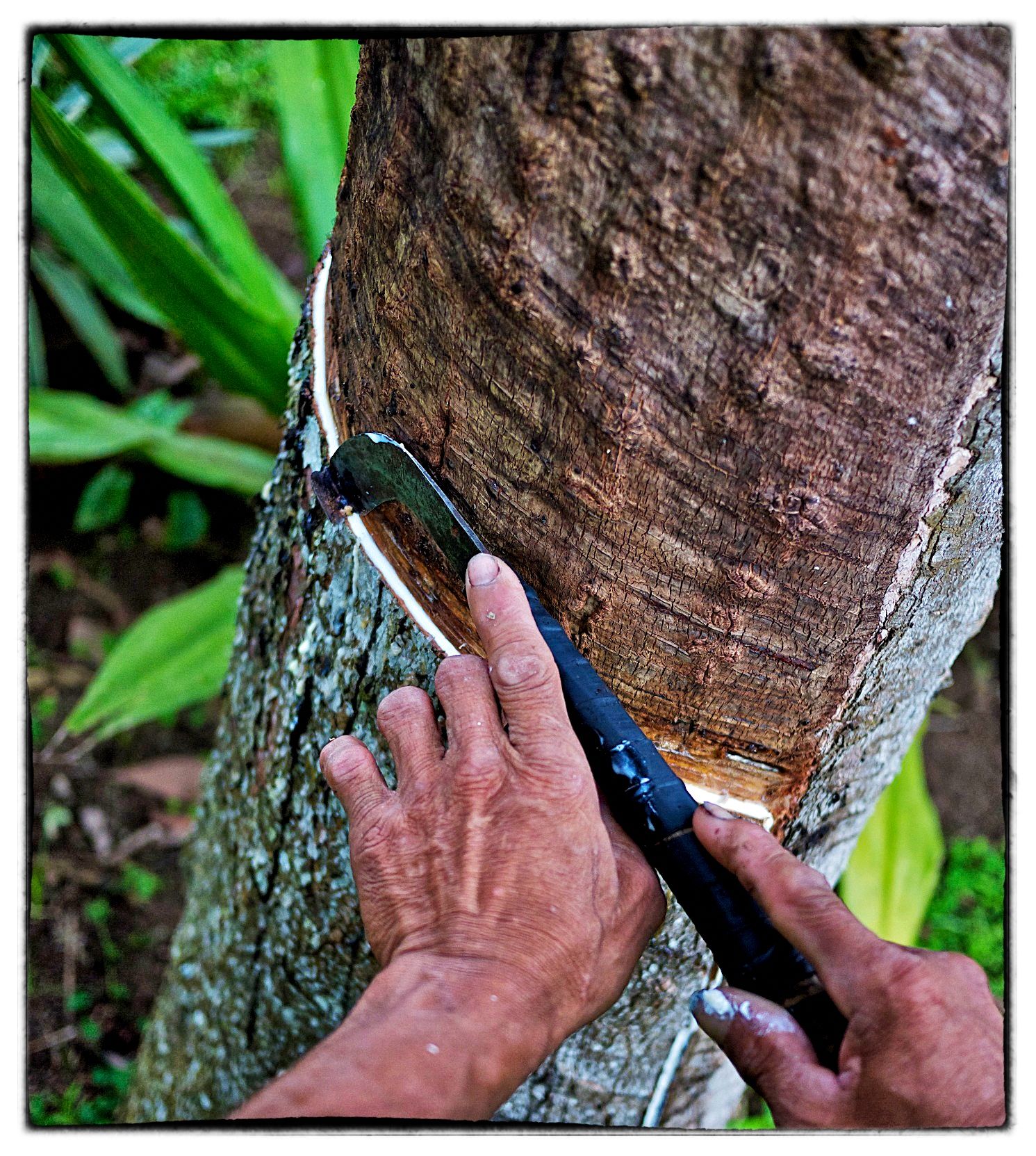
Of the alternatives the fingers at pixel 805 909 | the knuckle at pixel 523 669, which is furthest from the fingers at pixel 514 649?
the fingers at pixel 805 909

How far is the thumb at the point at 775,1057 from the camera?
0.59 m

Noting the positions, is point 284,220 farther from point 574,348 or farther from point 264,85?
point 574,348

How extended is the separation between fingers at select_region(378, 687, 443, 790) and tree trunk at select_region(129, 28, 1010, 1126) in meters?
0.03

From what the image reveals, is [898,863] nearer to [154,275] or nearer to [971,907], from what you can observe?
[971,907]

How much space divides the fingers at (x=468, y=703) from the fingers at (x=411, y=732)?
0.02 m

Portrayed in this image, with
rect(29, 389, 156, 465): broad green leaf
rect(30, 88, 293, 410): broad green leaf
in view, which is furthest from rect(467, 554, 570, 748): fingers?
rect(29, 389, 156, 465): broad green leaf

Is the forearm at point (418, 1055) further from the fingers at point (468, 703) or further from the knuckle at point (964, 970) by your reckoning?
the knuckle at point (964, 970)

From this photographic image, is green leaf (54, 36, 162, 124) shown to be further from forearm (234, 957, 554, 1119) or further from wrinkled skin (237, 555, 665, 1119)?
forearm (234, 957, 554, 1119)

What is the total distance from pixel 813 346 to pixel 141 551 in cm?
178

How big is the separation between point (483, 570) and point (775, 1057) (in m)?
0.37

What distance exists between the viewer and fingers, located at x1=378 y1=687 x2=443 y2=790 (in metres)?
0.68

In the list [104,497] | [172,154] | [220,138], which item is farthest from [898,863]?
[220,138]

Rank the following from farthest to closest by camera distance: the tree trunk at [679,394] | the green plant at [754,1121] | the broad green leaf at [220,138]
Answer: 1. the broad green leaf at [220,138]
2. the green plant at [754,1121]
3. the tree trunk at [679,394]

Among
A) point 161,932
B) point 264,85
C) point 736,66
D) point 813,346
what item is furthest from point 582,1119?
point 264,85
